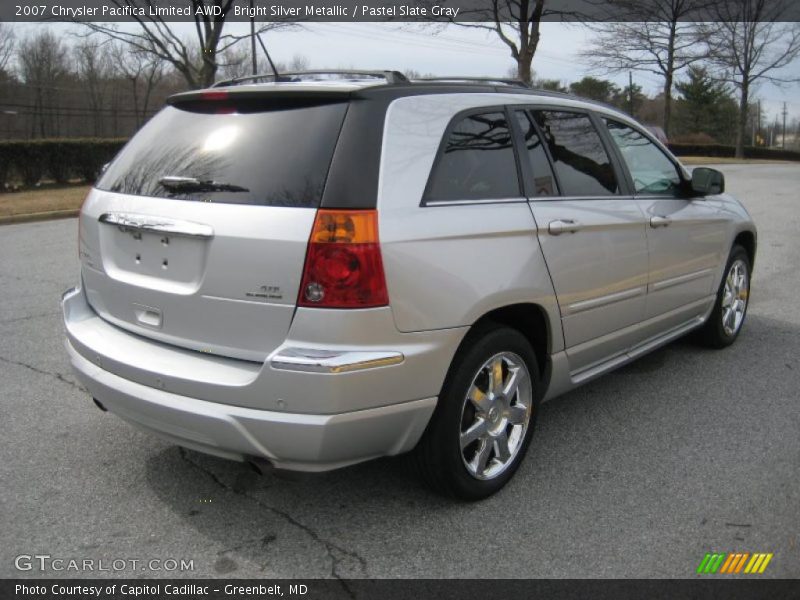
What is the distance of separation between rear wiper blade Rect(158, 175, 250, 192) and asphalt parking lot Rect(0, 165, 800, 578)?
3.68ft

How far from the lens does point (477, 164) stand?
3123mm

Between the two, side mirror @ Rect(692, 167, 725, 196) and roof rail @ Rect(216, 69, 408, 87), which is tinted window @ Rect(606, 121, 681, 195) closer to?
side mirror @ Rect(692, 167, 725, 196)

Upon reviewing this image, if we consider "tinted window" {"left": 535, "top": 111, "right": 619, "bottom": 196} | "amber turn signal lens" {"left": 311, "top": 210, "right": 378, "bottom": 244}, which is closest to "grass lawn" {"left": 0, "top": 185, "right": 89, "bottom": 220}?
"tinted window" {"left": 535, "top": 111, "right": 619, "bottom": 196}

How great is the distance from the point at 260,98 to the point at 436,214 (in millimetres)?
841

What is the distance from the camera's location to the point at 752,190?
774 inches

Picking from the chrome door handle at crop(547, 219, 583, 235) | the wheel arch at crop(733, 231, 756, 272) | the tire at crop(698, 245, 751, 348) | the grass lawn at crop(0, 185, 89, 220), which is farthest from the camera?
the grass lawn at crop(0, 185, 89, 220)

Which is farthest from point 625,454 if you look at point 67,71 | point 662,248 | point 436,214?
point 67,71

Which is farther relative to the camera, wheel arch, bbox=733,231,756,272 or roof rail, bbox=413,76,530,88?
wheel arch, bbox=733,231,756,272

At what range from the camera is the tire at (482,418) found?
292 centimetres

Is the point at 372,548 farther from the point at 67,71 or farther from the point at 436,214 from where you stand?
the point at 67,71

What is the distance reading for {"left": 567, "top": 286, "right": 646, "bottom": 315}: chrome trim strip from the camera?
352cm

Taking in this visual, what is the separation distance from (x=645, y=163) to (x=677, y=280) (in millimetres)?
736

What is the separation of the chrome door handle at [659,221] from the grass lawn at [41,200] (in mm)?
12147

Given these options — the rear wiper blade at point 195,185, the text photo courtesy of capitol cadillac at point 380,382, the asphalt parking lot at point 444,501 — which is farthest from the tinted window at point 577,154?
the rear wiper blade at point 195,185
